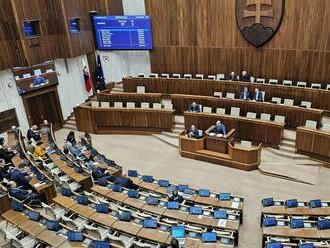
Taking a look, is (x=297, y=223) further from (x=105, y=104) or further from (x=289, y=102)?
(x=105, y=104)

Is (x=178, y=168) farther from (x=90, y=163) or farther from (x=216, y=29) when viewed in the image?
(x=216, y=29)

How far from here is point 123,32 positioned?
1368cm

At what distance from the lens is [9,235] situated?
603 centimetres

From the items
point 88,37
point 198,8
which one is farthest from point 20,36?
point 198,8

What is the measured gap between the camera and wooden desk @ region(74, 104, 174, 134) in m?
11.9

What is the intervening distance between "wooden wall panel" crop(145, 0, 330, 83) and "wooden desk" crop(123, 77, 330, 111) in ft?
3.89

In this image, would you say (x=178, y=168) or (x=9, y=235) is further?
(x=178, y=168)

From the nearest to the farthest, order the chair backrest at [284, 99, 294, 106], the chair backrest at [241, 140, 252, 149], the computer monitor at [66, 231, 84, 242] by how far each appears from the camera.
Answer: the computer monitor at [66, 231, 84, 242], the chair backrest at [241, 140, 252, 149], the chair backrest at [284, 99, 294, 106]

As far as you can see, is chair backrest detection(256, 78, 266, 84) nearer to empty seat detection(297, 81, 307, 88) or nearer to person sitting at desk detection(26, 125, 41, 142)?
empty seat detection(297, 81, 307, 88)

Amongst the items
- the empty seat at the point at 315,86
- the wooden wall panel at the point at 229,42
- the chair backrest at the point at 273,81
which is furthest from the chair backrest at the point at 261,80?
the empty seat at the point at 315,86

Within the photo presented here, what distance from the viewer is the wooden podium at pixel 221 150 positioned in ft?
30.3

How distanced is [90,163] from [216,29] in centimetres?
753

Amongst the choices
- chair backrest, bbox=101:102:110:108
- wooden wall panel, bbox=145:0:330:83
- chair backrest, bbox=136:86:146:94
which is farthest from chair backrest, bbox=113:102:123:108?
wooden wall panel, bbox=145:0:330:83

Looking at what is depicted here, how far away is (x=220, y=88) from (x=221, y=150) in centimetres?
315
